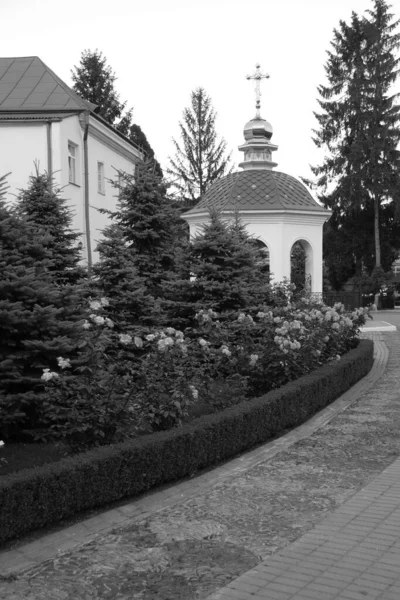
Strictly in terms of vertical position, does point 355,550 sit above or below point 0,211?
below

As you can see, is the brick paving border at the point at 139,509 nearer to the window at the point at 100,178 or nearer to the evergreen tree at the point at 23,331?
the evergreen tree at the point at 23,331

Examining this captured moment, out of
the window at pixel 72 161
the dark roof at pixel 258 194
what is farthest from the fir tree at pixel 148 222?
the dark roof at pixel 258 194

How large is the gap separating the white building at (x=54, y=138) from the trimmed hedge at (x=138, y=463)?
1204cm

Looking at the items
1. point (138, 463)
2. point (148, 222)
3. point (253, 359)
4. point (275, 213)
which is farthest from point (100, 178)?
point (138, 463)

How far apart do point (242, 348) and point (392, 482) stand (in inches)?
149

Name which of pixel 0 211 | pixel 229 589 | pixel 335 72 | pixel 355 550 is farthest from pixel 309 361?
pixel 335 72

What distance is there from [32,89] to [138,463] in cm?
1855

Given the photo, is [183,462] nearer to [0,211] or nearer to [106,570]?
[106,570]

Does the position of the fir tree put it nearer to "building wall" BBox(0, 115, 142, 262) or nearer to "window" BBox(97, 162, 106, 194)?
"building wall" BBox(0, 115, 142, 262)

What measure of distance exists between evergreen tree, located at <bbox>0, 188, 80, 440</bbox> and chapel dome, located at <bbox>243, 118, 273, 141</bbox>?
20.2 m

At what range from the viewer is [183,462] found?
22.4ft

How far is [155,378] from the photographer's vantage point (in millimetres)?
7363

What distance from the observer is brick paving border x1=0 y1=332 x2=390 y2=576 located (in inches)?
193

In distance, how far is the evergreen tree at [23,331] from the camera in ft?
23.7
